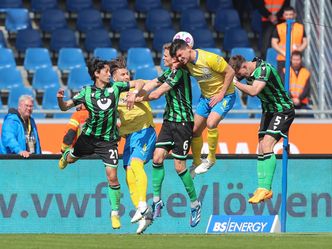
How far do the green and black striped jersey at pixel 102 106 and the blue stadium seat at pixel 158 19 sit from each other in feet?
30.7

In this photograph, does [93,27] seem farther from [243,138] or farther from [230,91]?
[230,91]

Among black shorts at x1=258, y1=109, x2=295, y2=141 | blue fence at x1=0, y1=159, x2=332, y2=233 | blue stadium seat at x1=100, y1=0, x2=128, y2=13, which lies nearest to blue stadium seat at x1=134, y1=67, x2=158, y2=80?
blue stadium seat at x1=100, y1=0, x2=128, y2=13

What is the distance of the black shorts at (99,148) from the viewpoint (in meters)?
17.3

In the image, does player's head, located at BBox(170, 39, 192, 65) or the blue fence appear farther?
the blue fence

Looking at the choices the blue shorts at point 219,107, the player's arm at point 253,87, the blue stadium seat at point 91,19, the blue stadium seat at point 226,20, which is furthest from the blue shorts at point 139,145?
the blue stadium seat at point 226,20

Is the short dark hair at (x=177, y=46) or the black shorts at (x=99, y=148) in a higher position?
the short dark hair at (x=177, y=46)

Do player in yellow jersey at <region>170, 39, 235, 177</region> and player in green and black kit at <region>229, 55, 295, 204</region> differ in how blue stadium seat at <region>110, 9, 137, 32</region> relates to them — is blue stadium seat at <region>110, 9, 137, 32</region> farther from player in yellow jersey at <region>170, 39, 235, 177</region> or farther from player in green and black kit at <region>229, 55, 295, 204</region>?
player in green and black kit at <region>229, 55, 295, 204</region>

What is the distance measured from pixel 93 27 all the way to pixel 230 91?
914 cm

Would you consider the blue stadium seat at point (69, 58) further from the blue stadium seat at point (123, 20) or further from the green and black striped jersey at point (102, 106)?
the green and black striped jersey at point (102, 106)

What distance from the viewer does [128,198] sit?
19391 mm

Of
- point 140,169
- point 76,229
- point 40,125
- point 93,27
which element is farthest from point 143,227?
point 93,27

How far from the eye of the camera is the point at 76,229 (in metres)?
19.2

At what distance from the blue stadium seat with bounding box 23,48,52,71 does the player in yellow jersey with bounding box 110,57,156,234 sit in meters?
7.25

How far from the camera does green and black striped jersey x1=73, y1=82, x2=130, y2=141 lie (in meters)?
17.2
